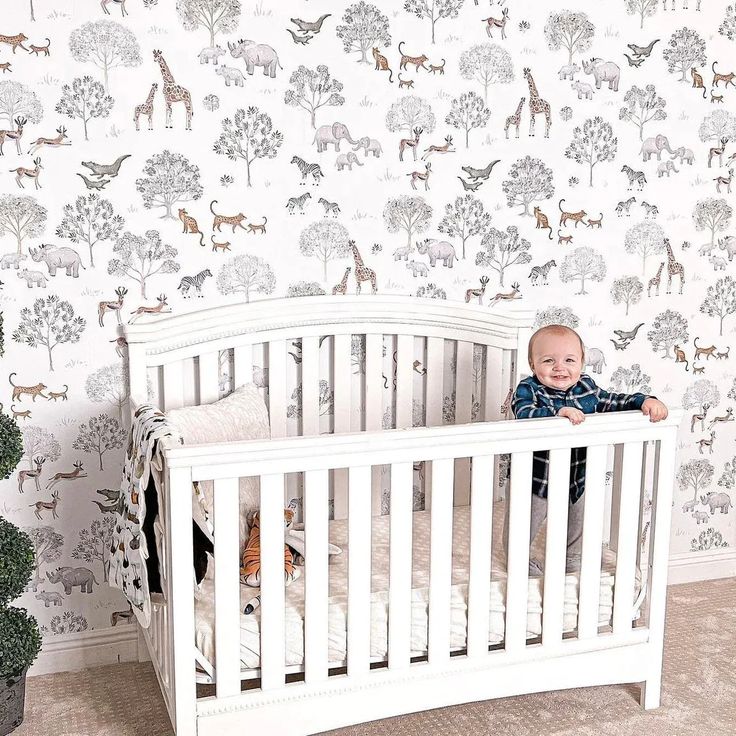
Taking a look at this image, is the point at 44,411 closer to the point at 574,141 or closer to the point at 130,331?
the point at 130,331

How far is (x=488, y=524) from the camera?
207 cm

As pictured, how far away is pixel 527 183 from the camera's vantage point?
2.76 metres

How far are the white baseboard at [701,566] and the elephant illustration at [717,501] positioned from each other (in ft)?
0.48

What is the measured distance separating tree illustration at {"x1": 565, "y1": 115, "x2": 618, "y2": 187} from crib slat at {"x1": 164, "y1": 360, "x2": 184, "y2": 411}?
1296 mm

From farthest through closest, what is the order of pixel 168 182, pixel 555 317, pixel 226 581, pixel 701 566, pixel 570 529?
pixel 701 566 < pixel 555 317 < pixel 168 182 < pixel 570 529 < pixel 226 581

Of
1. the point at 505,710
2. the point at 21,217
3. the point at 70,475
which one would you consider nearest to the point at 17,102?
the point at 21,217

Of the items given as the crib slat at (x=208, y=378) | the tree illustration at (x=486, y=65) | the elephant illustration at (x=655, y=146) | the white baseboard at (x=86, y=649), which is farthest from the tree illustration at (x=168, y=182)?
the elephant illustration at (x=655, y=146)

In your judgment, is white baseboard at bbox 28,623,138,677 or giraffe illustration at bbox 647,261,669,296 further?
giraffe illustration at bbox 647,261,669,296

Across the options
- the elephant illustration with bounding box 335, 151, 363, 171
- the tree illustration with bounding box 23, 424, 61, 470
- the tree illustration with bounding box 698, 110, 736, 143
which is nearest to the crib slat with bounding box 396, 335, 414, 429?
the elephant illustration with bounding box 335, 151, 363, 171

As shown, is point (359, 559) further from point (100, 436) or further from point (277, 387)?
point (100, 436)

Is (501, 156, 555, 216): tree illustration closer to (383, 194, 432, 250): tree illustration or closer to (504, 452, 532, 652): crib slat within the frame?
(383, 194, 432, 250): tree illustration

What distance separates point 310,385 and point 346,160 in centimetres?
62

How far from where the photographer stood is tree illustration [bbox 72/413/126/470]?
247 centimetres

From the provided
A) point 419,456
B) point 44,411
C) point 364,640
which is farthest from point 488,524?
point 44,411
